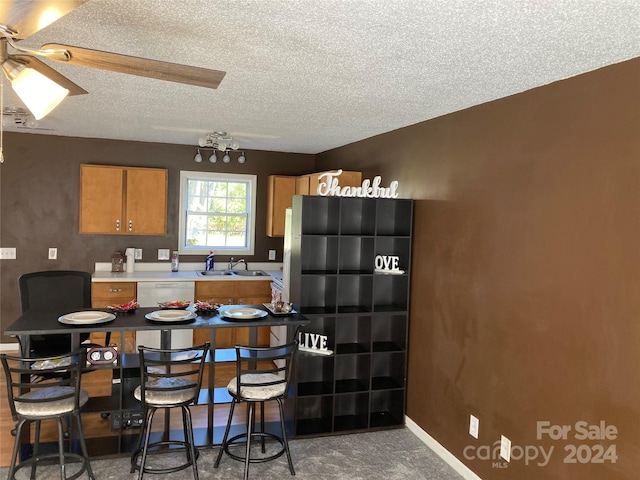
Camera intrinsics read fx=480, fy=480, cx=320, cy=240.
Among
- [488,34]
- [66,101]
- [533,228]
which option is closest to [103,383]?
[66,101]

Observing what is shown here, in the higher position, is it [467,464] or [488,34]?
[488,34]

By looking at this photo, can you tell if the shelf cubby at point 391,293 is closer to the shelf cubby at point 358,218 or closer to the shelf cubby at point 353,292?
the shelf cubby at point 353,292

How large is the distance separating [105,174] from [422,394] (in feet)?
13.9

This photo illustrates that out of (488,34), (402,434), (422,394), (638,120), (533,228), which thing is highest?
(488,34)

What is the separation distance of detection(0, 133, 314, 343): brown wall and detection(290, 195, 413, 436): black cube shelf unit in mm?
2899

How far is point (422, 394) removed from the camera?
3.76 m

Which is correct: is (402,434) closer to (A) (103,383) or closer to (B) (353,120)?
(B) (353,120)

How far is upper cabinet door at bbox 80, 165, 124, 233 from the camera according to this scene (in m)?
5.54

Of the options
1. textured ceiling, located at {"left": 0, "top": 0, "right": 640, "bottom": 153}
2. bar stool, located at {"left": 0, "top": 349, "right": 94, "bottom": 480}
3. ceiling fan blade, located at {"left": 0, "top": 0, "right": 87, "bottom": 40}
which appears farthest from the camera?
bar stool, located at {"left": 0, "top": 349, "right": 94, "bottom": 480}

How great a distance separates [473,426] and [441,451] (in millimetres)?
468

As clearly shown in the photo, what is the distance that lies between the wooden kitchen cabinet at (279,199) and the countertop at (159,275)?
→ 0.60m

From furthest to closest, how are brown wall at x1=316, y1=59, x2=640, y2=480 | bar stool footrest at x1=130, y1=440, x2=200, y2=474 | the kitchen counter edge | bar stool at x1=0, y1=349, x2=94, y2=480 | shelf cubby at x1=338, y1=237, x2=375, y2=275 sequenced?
the kitchen counter edge
shelf cubby at x1=338, y1=237, x2=375, y2=275
bar stool footrest at x1=130, y1=440, x2=200, y2=474
bar stool at x1=0, y1=349, x2=94, y2=480
brown wall at x1=316, y1=59, x2=640, y2=480

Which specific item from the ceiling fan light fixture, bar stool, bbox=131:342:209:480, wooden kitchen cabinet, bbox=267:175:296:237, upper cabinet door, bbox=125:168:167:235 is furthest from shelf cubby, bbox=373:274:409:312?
upper cabinet door, bbox=125:168:167:235

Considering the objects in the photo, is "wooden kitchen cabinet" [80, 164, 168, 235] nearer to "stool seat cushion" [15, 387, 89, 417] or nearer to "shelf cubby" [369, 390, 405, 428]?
"stool seat cushion" [15, 387, 89, 417]
